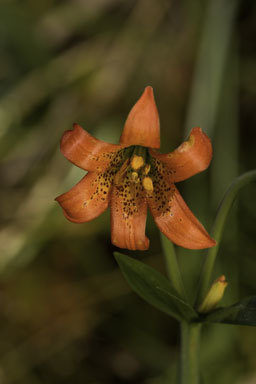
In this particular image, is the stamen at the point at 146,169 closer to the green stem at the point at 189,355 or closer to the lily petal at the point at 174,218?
the lily petal at the point at 174,218

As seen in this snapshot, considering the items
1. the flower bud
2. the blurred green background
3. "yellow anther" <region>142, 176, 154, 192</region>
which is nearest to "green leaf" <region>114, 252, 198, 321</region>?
the flower bud

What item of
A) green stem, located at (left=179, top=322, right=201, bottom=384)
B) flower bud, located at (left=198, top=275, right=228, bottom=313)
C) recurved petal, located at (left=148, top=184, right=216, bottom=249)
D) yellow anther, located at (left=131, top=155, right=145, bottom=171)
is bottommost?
green stem, located at (left=179, top=322, right=201, bottom=384)

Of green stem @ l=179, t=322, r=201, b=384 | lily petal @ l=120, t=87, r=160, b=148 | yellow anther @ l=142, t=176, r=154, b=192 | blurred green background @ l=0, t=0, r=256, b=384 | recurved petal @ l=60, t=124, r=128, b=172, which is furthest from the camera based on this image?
blurred green background @ l=0, t=0, r=256, b=384

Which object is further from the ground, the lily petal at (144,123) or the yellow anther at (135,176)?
the lily petal at (144,123)

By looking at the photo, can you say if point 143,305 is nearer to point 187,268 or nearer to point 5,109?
point 187,268

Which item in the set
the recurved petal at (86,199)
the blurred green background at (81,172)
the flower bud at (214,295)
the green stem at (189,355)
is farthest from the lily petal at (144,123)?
the blurred green background at (81,172)

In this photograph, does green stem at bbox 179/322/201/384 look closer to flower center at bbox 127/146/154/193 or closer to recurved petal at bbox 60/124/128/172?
flower center at bbox 127/146/154/193

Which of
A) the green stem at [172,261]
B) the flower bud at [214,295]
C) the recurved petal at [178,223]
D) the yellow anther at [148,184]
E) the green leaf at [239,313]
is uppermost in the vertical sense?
the yellow anther at [148,184]

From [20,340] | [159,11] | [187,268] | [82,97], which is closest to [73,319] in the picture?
[20,340]
